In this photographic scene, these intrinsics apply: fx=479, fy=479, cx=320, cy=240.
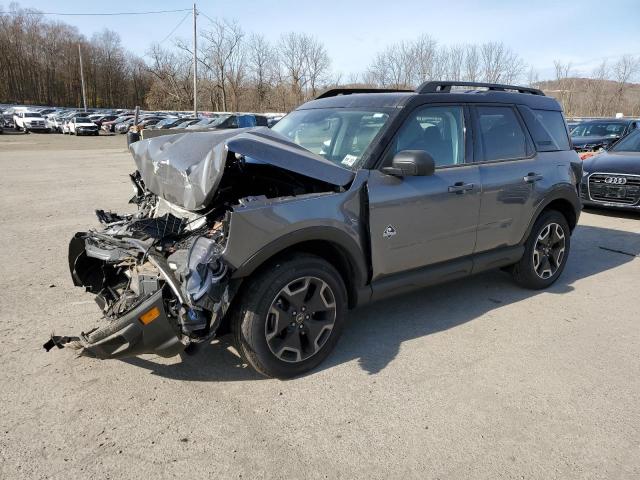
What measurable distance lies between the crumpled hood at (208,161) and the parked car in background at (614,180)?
22.8 ft

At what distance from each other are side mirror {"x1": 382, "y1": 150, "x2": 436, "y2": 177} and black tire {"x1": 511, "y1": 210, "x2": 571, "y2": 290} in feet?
6.65

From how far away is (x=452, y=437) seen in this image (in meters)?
2.73

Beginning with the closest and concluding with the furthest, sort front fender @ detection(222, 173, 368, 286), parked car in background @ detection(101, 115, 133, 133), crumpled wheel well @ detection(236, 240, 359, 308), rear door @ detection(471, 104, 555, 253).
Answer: front fender @ detection(222, 173, 368, 286) < crumpled wheel well @ detection(236, 240, 359, 308) < rear door @ detection(471, 104, 555, 253) < parked car in background @ detection(101, 115, 133, 133)

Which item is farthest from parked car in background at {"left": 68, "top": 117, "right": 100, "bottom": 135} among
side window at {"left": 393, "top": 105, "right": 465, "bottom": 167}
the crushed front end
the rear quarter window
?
side window at {"left": 393, "top": 105, "right": 465, "bottom": 167}

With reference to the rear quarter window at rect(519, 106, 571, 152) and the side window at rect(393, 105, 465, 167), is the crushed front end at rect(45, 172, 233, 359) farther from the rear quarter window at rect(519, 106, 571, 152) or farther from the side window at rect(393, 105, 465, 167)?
the rear quarter window at rect(519, 106, 571, 152)

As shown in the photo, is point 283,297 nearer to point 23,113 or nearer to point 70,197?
point 70,197

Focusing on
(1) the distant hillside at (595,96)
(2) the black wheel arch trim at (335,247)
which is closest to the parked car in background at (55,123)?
(1) the distant hillside at (595,96)

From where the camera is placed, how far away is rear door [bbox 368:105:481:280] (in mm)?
3500

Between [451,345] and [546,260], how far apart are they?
6.25ft

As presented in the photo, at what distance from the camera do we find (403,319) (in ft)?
14.0

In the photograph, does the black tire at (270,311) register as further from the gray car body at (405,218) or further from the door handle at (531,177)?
the door handle at (531,177)

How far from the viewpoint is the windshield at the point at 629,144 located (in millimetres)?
9484

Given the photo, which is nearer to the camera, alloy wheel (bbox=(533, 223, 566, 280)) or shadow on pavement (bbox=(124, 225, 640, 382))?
shadow on pavement (bbox=(124, 225, 640, 382))

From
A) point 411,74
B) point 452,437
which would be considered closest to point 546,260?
point 452,437
